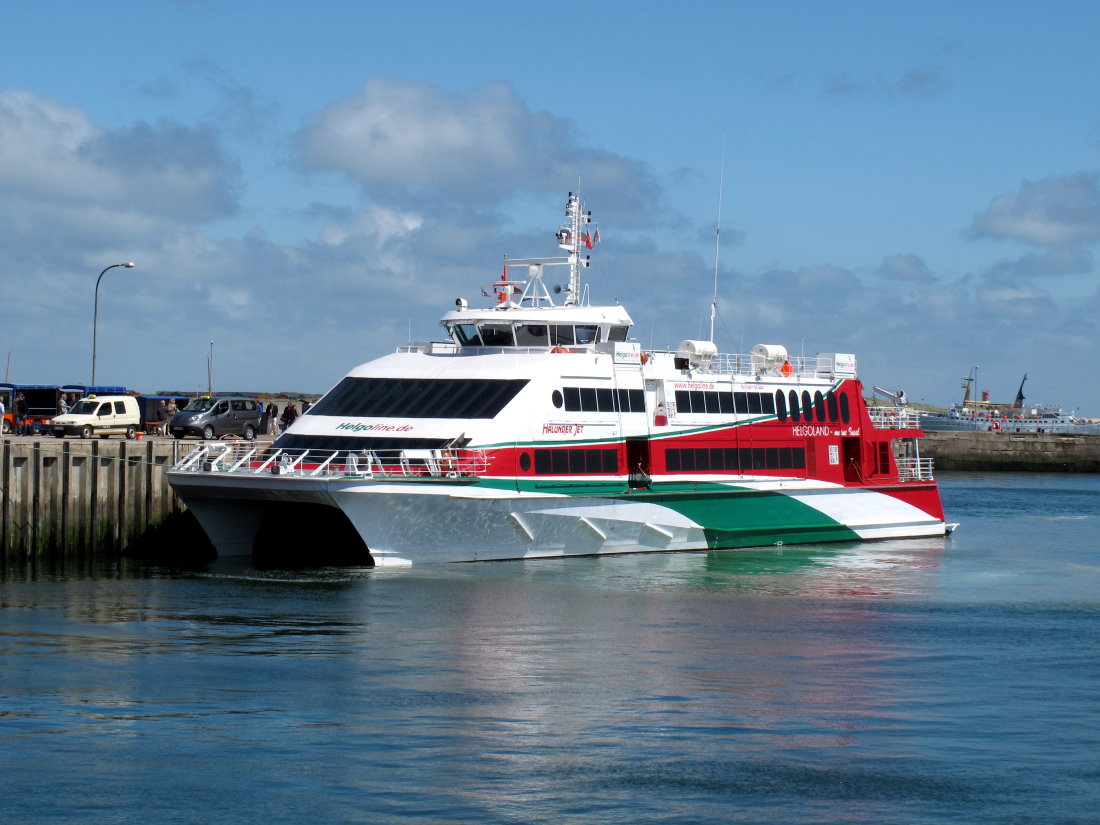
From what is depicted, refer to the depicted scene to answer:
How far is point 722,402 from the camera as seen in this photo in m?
31.8

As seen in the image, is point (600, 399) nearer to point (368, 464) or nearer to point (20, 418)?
point (368, 464)

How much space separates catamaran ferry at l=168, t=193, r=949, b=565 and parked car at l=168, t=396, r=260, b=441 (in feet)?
33.2

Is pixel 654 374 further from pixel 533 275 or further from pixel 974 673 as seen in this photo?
pixel 974 673

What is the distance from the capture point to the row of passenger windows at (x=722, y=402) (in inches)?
1220

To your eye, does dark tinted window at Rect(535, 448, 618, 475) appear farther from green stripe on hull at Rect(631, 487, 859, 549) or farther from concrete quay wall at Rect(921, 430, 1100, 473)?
concrete quay wall at Rect(921, 430, 1100, 473)

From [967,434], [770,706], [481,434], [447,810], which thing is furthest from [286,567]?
[967,434]

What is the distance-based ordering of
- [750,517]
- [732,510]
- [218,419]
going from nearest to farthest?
[732,510] < [750,517] < [218,419]

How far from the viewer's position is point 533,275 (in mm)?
31672

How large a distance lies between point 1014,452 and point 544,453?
6602cm

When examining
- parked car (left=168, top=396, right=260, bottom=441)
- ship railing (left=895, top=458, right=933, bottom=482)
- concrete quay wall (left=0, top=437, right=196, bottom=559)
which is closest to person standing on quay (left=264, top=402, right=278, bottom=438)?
parked car (left=168, top=396, right=260, bottom=441)

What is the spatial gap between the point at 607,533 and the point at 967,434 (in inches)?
2563

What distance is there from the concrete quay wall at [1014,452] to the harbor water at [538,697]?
61.3 m

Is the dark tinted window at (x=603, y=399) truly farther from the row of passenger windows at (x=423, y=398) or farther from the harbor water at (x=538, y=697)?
the harbor water at (x=538, y=697)

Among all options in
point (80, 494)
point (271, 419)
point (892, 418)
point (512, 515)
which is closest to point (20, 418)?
point (271, 419)
